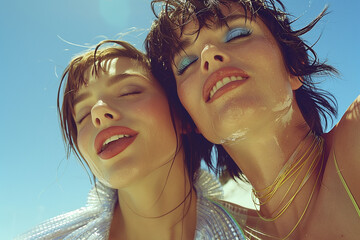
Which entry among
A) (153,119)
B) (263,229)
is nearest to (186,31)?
(153,119)

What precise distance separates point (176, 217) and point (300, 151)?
0.87 metres

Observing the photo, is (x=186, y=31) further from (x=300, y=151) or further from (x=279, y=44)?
(x=300, y=151)

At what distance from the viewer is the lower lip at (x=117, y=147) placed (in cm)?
182

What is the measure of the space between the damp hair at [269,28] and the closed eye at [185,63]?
0.29 ft

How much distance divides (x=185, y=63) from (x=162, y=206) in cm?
92

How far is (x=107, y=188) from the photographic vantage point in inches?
97.8

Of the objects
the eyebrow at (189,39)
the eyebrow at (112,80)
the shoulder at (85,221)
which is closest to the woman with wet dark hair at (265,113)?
the eyebrow at (189,39)

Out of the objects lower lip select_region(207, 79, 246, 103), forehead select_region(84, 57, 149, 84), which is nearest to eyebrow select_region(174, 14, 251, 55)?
forehead select_region(84, 57, 149, 84)

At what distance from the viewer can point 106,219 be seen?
229 centimetres

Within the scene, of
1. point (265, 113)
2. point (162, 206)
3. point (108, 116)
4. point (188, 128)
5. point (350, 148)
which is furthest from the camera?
point (188, 128)

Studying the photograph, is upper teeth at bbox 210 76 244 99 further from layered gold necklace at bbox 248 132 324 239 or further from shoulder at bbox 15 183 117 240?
shoulder at bbox 15 183 117 240

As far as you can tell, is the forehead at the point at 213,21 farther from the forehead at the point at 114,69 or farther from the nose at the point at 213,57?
the forehead at the point at 114,69

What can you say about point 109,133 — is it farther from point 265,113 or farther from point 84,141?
point 265,113

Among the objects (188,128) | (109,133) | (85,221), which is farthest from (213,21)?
(85,221)
